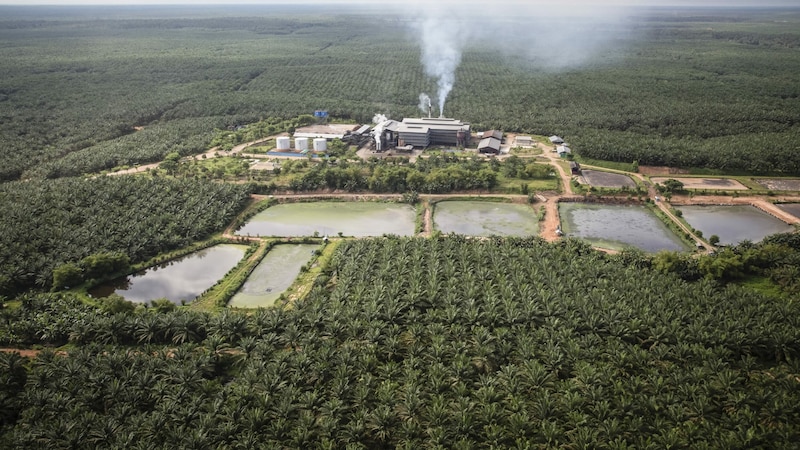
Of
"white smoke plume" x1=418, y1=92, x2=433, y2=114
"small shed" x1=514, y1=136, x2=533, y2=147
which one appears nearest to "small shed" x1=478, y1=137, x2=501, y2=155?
"small shed" x1=514, y1=136, x2=533, y2=147

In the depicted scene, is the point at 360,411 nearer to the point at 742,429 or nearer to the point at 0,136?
the point at 742,429

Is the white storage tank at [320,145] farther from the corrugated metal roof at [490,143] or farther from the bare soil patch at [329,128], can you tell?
the corrugated metal roof at [490,143]

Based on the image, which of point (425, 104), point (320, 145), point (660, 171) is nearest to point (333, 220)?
point (320, 145)

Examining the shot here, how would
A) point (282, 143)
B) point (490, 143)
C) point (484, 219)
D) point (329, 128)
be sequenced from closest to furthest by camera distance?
point (484, 219)
point (490, 143)
point (282, 143)
point (329, 128)

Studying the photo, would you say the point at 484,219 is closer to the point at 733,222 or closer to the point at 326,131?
the point at 733,222

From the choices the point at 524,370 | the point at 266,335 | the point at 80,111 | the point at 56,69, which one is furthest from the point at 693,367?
the point at 56,69

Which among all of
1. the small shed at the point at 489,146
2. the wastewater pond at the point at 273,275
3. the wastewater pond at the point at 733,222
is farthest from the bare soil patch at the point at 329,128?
the wastewater pond at the point at 733,222

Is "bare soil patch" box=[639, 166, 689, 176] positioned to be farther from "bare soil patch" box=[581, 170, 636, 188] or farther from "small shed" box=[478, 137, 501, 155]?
"small shed" box=[478, 137, 501, 155]
